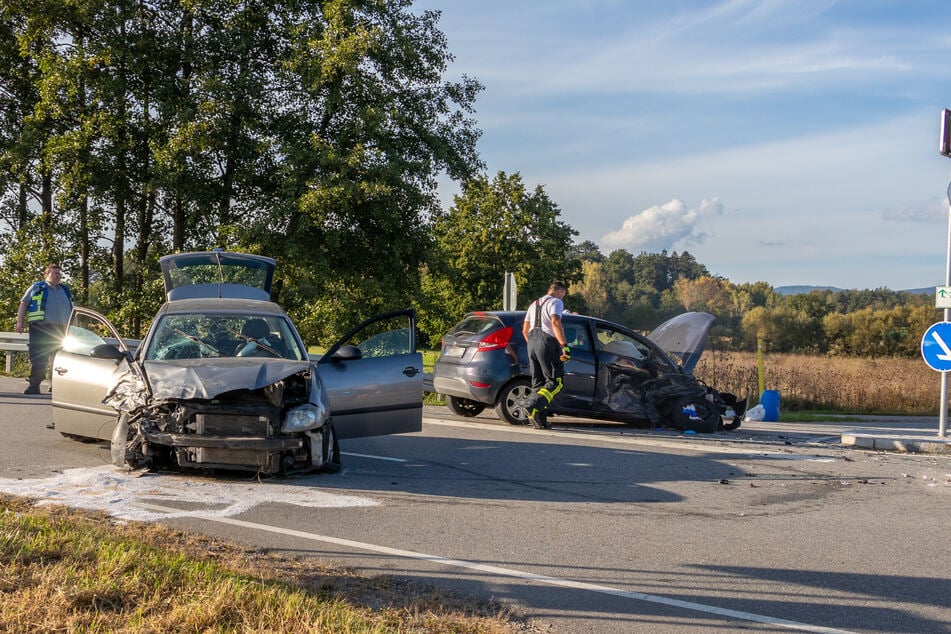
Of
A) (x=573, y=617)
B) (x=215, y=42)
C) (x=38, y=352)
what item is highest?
(x=215, y=42)

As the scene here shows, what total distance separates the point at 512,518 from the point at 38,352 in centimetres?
965

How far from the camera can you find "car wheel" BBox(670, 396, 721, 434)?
42.7 feet

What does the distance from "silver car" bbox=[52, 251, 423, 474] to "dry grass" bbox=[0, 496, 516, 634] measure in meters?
1.87

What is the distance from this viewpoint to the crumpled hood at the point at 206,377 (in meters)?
7.25

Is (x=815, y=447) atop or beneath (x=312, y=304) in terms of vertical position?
beneath

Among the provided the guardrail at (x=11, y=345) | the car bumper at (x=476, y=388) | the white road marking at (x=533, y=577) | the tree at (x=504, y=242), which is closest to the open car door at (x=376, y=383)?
the white road marking at (x=533, y=577)

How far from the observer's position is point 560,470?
905 cm

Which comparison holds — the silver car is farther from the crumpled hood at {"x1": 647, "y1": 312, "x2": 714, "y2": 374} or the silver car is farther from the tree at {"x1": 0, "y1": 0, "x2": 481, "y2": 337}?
the tree at {"x1": 0, "y1": 0, "x2": 481, "y2": 337}

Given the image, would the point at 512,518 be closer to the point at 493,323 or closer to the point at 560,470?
the point at 560,470

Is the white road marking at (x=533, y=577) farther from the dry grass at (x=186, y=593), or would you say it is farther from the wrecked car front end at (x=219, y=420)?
the wrecked car front end at (x=219, y=420)

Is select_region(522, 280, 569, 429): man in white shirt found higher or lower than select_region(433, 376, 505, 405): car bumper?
higher

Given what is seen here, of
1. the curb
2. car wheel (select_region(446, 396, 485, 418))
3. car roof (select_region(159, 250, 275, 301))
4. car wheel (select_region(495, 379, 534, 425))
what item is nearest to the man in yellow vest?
car roof (select_region(159, 250, 275, 301))

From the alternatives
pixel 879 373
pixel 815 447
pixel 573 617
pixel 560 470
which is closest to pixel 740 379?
→ pixel 879 373

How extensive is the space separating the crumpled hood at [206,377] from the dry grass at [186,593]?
1.89m
